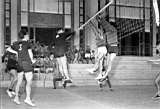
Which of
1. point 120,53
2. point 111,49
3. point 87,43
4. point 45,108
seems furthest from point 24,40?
point 120,53

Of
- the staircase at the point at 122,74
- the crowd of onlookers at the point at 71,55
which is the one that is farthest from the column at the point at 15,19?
the staircase at the point at 122,74

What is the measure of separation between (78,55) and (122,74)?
4.45 m

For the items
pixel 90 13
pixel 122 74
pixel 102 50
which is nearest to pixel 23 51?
pixel 102 50

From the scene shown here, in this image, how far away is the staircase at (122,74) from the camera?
15398 millimetres

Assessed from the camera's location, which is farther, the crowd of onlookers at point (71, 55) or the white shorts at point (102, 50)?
the crowd of onlookers at point (71, 55)

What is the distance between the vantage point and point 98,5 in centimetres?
2584

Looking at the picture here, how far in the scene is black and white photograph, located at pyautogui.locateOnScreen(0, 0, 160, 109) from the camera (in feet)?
30.7

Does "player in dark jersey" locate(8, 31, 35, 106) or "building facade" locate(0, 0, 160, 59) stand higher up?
"building facade" locate(0, 0, 160, 59)

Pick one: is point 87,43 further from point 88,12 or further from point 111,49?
point 111,49

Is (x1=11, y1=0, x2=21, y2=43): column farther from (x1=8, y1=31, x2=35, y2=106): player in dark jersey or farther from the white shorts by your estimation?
(x1=8, y1=31, x2=35, y2=106): player in dark jersey

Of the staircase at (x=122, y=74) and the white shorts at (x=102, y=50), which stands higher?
the white shorts at (x=102, y=50)

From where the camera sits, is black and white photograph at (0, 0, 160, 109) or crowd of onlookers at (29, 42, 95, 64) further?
crowd of onlookers at (29, 42, 95, 64)

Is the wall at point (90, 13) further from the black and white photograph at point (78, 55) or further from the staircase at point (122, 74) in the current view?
the staircase at point (122, 74)

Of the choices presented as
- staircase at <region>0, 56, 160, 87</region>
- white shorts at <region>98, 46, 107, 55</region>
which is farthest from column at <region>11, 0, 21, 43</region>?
white shorts at <region>98, 46, 107, 55</region>
